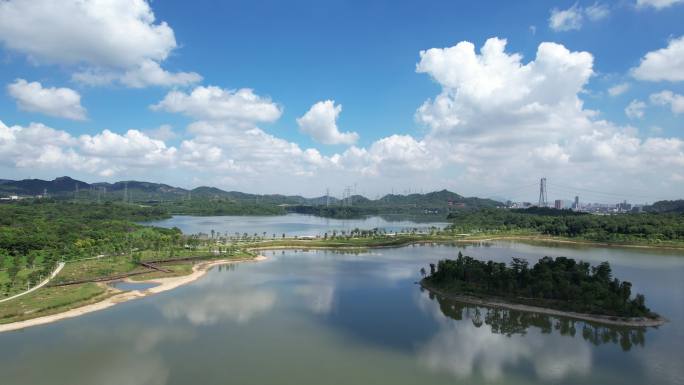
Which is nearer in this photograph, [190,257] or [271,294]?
[271,294]

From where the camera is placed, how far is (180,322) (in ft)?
65.6

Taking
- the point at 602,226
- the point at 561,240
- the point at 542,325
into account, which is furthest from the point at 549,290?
the point at 602,226

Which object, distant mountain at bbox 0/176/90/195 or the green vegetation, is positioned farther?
distant mountain at bbox 0/176/90/195

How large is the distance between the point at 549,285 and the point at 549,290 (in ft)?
0.90

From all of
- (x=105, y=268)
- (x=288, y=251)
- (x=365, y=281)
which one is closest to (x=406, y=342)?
(x=365, y=281)

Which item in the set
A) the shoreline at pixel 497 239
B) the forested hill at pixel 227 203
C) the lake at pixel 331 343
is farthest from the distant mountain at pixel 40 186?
the lake at pixel 331 343

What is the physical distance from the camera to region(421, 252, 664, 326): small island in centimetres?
2073

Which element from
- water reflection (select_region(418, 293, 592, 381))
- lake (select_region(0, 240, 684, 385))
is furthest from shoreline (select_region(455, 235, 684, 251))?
water reflection (select_region(418, 293, 592, 381))

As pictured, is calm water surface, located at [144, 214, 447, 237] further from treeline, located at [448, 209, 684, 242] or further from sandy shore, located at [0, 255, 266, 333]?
sandy shore, located at [0, 255, 266, 333]

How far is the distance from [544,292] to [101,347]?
22094 millimetres

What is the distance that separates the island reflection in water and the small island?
54 cm

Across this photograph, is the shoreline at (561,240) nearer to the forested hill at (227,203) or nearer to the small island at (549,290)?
the small island at (549,290)

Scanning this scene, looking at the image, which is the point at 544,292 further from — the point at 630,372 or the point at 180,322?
the point at 180,322

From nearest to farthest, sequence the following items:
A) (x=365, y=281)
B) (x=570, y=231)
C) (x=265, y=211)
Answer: (x=365, y=281) → (x=570, y=231) → (x=265, y=211)
